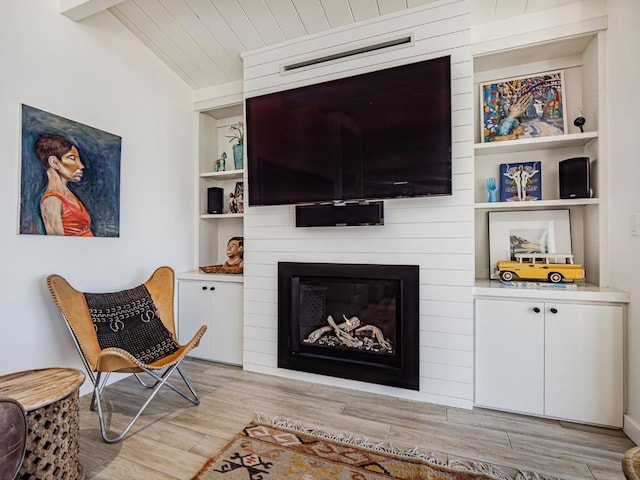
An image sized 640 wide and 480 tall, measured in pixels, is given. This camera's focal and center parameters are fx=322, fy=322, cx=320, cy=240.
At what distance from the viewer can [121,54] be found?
8.66 ft

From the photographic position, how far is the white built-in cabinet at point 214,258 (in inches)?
117

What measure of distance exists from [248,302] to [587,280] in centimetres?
263

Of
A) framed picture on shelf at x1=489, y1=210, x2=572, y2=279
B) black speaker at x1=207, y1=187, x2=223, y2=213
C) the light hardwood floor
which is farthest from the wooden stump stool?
framed picture on shelf at x1=489, y1=210, x2=572, y2=279

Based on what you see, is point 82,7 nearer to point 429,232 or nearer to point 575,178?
point 429,232

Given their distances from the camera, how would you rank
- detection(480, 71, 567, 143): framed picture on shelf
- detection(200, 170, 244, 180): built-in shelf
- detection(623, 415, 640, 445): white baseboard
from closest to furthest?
detection(623, 415, 640, 445): white baseboard < detection(480, 71, 567, 143): framed picture on shelf < detection(200, 170, 244, 180): built-in shelf

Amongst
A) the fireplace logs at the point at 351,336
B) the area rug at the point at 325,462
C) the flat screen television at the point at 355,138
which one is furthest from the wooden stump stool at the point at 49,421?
the flat screen television at the point at 355,138

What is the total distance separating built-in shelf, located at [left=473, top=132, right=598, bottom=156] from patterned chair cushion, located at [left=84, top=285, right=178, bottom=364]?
2.68 m

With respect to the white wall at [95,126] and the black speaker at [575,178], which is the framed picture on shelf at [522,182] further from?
the white wall at [95,126]

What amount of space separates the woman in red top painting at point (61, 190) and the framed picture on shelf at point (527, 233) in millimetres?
3108

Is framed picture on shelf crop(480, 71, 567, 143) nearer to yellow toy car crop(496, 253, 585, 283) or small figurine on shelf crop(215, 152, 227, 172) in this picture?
yellow toy car crop(496, 253, 585, 283)

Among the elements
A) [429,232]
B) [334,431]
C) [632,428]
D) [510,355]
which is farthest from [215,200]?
[632,428]

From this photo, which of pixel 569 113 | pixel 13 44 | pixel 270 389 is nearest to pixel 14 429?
pixel 270 389

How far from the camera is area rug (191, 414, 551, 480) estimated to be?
156 cm

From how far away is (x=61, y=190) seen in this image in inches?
86.6
